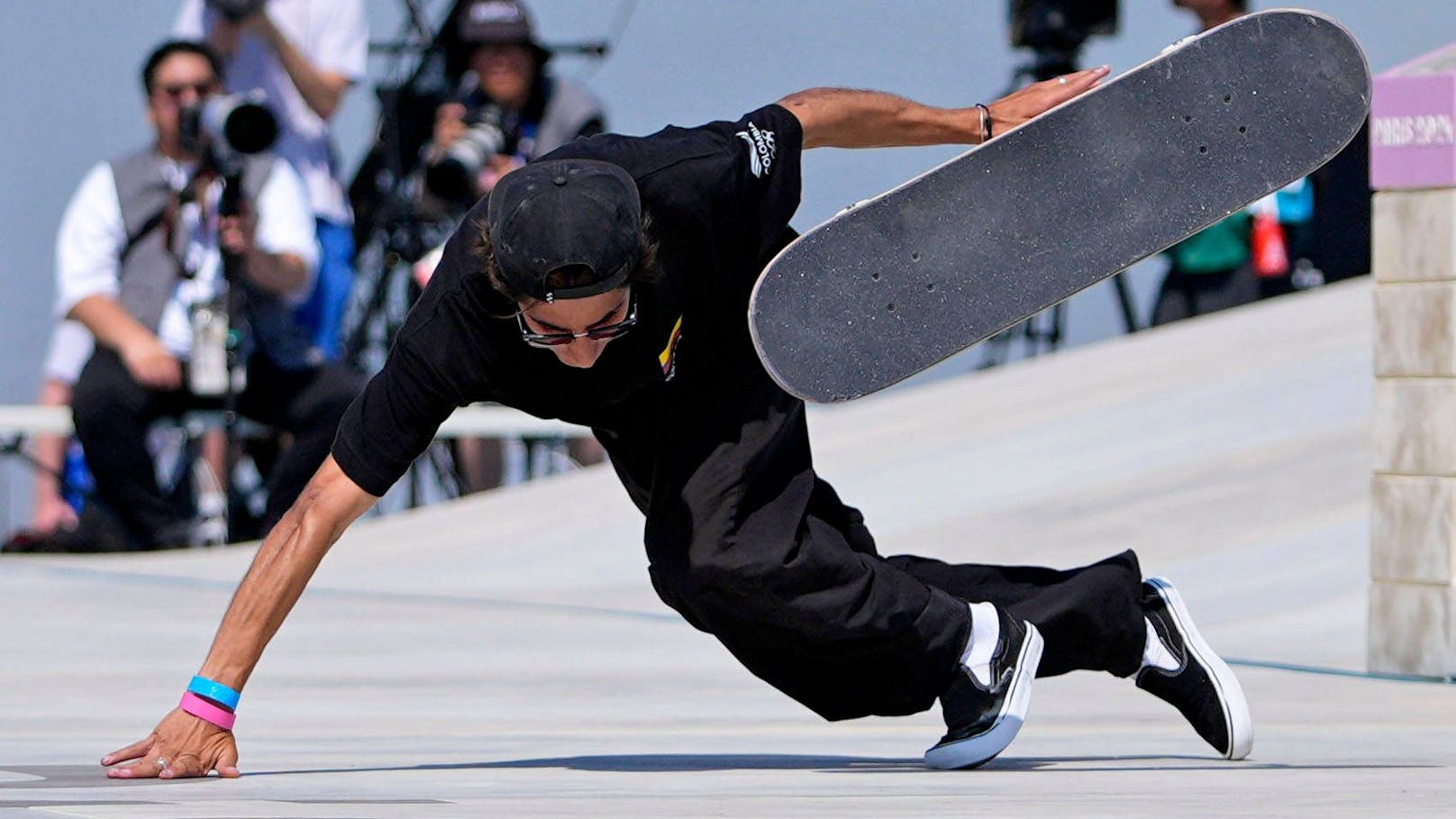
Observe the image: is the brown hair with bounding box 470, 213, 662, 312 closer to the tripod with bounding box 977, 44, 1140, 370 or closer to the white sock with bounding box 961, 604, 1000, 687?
the white sock with bounding box 961, 604, 1000, 687

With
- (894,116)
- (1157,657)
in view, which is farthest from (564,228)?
(1157,657)

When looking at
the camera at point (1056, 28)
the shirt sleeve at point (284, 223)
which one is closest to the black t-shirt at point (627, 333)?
the shirt sleeve at point (284, 223)

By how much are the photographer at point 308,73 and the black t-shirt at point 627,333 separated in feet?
15.4

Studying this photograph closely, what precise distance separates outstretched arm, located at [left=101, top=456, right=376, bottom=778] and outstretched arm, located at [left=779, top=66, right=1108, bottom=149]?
3.07ft

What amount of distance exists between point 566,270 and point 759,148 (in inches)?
22.4

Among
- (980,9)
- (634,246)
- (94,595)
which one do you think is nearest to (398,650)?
(94,595)

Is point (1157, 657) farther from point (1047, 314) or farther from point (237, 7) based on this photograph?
point (1047, 314)

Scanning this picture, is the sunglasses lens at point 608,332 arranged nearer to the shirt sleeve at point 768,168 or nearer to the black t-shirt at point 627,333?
the black t-shirt at point 627,333

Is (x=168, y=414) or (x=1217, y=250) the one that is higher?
(x=168, y=414)

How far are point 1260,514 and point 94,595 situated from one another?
3352 millimetres

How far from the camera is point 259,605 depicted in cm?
379

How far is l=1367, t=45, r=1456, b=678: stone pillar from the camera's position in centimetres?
550

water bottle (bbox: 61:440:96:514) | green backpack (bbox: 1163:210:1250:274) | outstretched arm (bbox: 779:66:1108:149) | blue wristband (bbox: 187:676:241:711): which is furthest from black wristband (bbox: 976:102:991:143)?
water bottle (bbox: 61:440:96:514)

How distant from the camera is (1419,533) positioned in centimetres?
557
